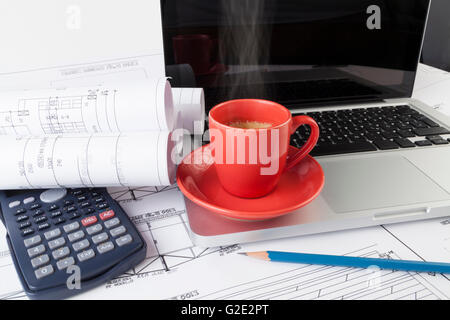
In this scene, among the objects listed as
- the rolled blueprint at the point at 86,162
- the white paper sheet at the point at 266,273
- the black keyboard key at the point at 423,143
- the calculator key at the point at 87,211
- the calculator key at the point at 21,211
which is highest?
the rolled blueprint at the point at 86,162

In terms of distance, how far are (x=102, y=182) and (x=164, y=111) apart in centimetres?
10

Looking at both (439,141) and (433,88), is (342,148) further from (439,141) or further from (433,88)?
(433,88)

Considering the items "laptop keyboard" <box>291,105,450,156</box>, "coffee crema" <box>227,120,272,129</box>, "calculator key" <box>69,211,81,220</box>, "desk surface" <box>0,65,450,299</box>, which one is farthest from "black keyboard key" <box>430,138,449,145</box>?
"calculator key" <box>69,211,81,220</box>

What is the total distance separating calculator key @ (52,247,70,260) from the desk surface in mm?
39

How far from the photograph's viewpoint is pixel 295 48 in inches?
22.4

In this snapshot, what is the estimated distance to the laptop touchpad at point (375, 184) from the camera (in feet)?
1.24

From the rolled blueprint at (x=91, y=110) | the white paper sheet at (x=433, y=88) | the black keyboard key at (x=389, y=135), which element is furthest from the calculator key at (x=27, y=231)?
the white paper sheet at (x=433, y=88)

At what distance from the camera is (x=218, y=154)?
369 mm

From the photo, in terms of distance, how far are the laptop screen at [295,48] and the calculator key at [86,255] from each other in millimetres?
313

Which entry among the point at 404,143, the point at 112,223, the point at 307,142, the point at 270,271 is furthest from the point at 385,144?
the point at 112,223

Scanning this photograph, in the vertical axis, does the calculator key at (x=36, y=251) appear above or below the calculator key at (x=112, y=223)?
below

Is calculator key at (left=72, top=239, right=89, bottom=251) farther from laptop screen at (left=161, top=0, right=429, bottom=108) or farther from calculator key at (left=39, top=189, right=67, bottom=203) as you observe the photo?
laptop screen at (left=161, top=0, right=429, bottom=108)

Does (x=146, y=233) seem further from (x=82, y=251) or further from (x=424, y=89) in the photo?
(x=424, y=89)

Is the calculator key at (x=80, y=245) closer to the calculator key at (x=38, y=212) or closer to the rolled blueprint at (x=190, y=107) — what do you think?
the calculator key at (x=38, y=212)
